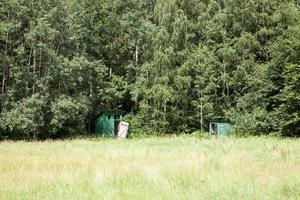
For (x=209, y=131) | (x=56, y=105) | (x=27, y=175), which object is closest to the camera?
(x=27, y=175)

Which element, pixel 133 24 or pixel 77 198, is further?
pixel 133 24

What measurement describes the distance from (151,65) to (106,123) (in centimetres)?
625

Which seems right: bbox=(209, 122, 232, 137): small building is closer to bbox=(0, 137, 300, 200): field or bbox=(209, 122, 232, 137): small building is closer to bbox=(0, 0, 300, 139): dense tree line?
bbox=(0, 0, 300, 139): dense tree line

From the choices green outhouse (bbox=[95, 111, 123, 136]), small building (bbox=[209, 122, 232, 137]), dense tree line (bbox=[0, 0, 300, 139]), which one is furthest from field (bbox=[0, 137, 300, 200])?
green outhouse (bbox=[95, 111, 123, 136])

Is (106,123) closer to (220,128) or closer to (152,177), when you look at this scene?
(220,128)

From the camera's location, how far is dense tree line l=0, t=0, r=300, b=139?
29094mm

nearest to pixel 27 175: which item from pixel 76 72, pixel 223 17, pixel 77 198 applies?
pixel 77 198

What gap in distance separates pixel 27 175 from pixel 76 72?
63.3 ft

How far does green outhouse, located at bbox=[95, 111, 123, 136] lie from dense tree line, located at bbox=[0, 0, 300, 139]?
25.4 inches

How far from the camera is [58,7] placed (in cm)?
3086

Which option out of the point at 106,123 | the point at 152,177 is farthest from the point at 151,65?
the point at 152,177

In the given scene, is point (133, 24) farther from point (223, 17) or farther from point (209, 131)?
point (209, 131)

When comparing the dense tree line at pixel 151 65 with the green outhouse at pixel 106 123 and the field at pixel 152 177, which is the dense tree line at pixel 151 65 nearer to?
the green outhouse at pixel 106 123

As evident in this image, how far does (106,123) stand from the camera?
116 ft
